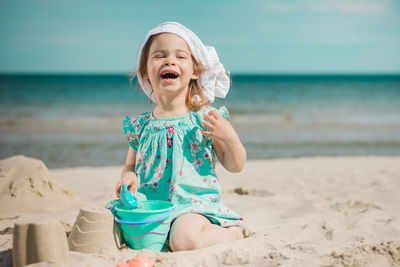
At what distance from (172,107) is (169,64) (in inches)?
13.3

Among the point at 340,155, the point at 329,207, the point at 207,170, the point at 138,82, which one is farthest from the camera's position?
the point at 340,155

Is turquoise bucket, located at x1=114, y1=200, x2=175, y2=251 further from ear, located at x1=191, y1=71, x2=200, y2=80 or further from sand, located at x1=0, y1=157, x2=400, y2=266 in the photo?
ear, located at x1=191, y1=71, x2=200, y2=80

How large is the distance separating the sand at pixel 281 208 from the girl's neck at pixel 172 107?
3.38 ft

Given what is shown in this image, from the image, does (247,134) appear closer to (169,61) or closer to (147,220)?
(169,61)

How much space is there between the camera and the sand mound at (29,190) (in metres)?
3.86

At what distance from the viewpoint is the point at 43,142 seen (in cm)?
938

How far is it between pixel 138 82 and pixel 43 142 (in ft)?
22.2

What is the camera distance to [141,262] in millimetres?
2170

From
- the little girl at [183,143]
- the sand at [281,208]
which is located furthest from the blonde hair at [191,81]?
the sand at [281,208]

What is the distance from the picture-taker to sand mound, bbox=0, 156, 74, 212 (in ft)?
12.7

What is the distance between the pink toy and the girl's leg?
1.07 feet

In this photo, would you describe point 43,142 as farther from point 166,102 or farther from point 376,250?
point 376,250

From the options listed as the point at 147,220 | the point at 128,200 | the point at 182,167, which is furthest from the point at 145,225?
the point at 182,167

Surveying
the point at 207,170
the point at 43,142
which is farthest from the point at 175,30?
the point at 43,142
